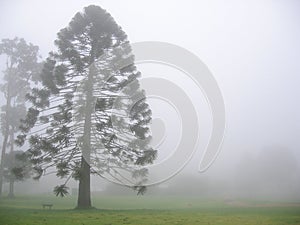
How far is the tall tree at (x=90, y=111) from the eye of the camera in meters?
19.8

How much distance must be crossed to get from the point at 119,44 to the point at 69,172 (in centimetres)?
998

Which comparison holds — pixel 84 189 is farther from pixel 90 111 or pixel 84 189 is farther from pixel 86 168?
pixel 90 111

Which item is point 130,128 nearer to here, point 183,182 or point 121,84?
point 121,84

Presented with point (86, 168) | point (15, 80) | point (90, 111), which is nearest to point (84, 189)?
point (86, 168)

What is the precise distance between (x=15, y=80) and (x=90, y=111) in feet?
49.4

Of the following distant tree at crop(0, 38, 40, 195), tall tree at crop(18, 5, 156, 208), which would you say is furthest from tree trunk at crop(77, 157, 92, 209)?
distant tree at crop(0, 38, 40, 195)

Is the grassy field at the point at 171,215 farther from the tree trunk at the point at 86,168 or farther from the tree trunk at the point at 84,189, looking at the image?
the tree trunk at the point at 86,168

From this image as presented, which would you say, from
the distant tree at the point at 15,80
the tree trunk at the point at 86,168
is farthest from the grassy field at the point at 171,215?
the distant tree at the point at 15,80

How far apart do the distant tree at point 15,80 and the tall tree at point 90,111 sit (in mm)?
10323

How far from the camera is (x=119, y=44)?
23078 mm

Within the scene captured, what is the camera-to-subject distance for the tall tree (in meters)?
19.8

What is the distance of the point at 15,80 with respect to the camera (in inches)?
1256

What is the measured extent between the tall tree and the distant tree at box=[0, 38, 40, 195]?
33.9 feet

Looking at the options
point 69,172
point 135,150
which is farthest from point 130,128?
point 69,172
